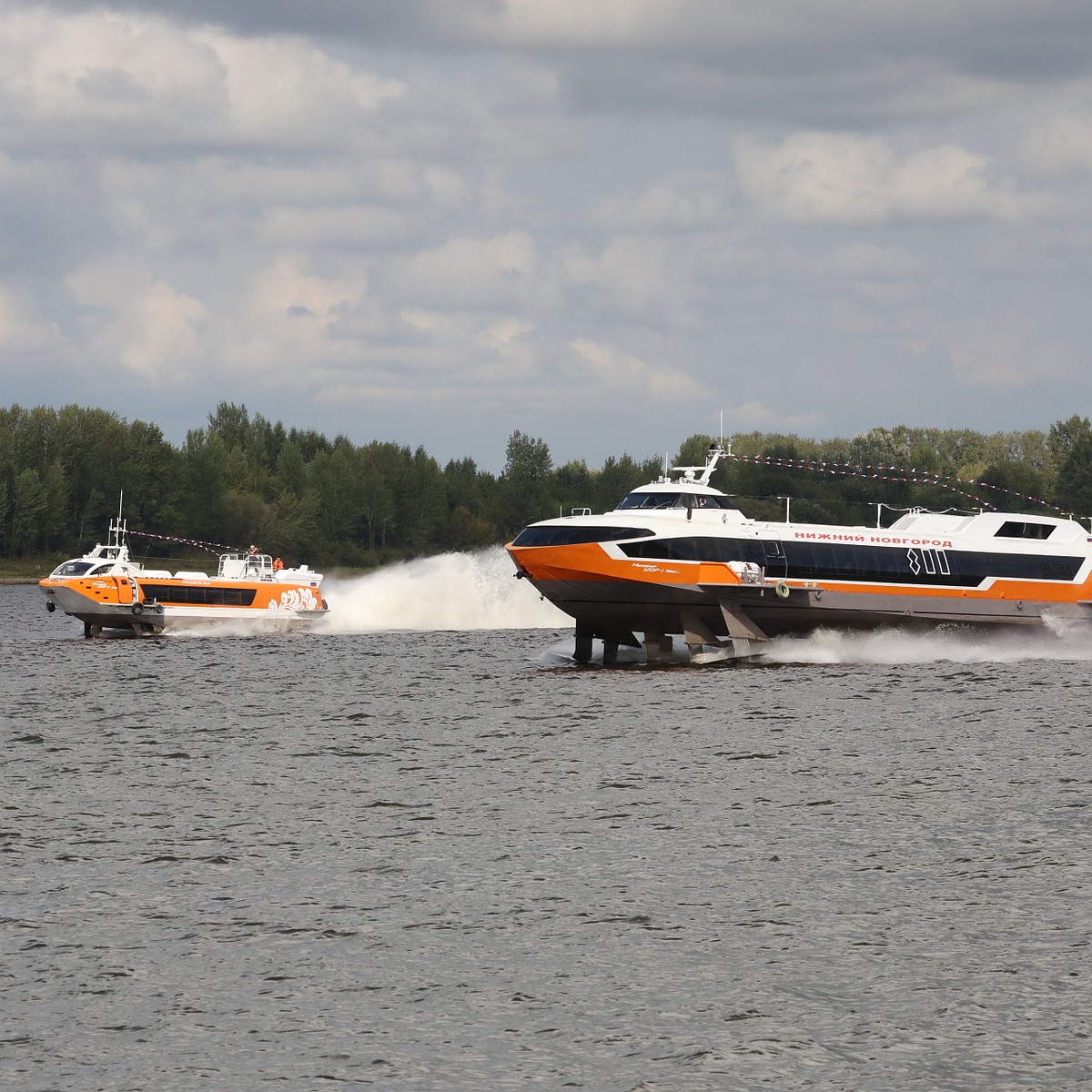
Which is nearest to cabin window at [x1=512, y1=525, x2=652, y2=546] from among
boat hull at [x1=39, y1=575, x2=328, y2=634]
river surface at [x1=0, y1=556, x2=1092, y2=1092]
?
river surface at [x1=0, y1=556, x2=1092, y2=1092]

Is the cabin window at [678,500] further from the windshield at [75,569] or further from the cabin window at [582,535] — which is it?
the windshield at [75,569]

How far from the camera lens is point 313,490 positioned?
176625 millimetres

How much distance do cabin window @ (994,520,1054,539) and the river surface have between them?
11230 millimetres

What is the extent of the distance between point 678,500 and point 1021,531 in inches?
548

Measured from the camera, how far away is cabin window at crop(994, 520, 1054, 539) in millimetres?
57656

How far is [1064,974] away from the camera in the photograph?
18.1m

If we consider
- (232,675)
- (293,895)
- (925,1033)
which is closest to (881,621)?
(232,675)

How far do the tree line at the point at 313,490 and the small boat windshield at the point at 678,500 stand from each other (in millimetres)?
71870

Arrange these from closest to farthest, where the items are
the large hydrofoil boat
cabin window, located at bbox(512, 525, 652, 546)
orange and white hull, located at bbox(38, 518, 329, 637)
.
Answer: cabin window, located at bbox(512, 525, 652, 546) < the large hydrofoil boat < orange and white hull, located at bbox(38, 518, 329, 637)

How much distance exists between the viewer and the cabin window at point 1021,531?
5766 cm

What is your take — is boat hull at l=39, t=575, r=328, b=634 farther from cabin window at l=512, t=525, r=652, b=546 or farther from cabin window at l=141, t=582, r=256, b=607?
cabin window at l=512, t=525, r=652, b=546

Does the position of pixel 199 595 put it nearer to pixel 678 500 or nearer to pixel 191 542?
pixel 191 542

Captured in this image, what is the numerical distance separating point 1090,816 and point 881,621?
27.3 m

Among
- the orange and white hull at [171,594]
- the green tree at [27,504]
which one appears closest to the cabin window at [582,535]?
the orange and white hull at [171,594]
